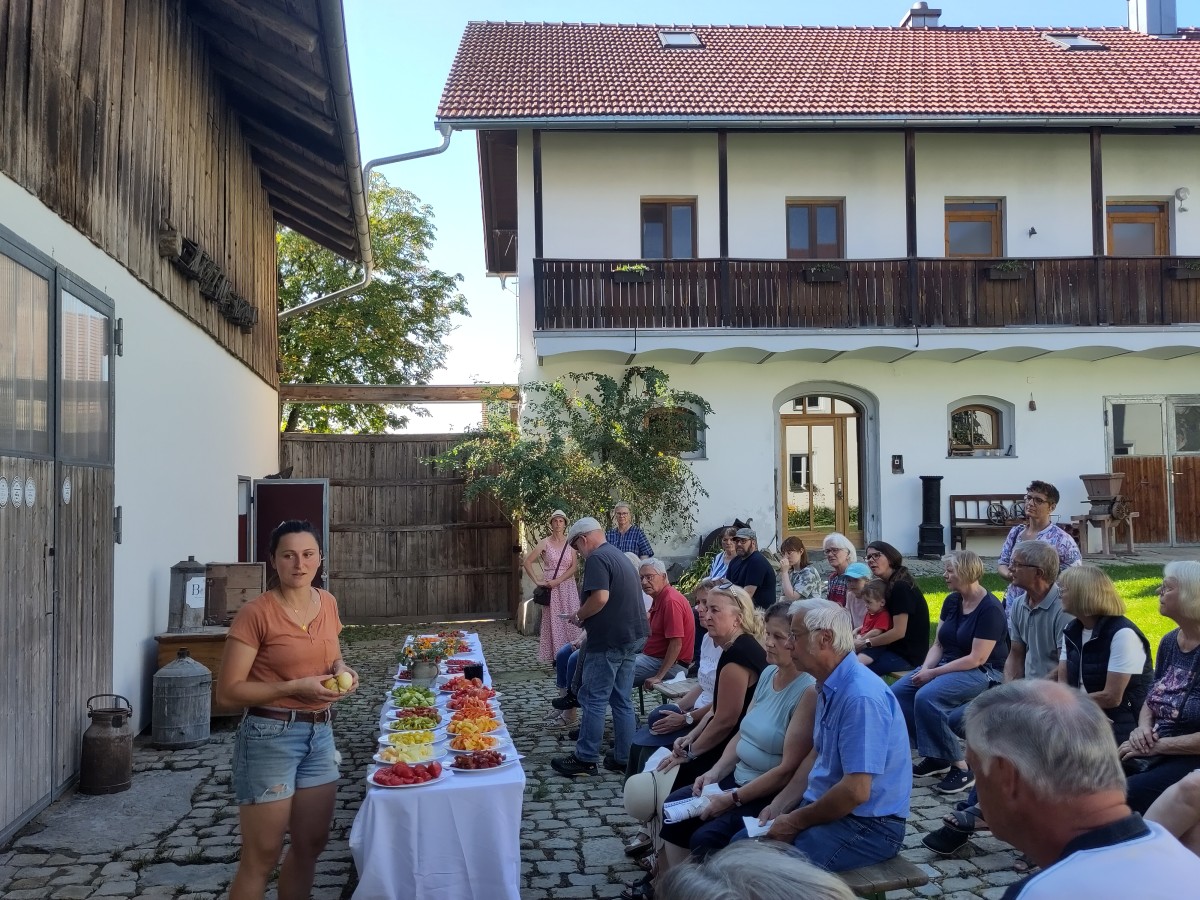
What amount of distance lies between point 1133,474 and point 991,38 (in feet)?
29.4

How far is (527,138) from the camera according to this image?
50.4 feet

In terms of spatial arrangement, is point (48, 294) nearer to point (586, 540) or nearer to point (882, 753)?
point (586, 540)

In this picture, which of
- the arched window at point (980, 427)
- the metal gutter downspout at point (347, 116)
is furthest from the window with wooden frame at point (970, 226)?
the metal gutter downspout at point (347, 116)

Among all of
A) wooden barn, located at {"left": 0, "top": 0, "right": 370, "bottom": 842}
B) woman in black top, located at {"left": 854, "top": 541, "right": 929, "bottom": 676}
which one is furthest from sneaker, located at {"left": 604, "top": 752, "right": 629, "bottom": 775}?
wooden barn, located at {"left": 0, "top": 0, "right": 370, "bottom": 842}

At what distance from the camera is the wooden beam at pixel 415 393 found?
14219 millimetres

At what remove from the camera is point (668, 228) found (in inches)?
627

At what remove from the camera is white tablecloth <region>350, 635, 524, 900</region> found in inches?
158

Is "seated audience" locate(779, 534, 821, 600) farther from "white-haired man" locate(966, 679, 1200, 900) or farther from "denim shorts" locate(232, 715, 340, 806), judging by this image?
"white-haired man" locate(966, 679, 1200, 900)

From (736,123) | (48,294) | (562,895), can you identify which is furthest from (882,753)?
(736,123)

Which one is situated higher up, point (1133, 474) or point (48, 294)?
point (48, 294)

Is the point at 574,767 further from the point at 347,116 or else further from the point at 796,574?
the point at 347,116

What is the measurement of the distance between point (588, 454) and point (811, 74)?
8079mm

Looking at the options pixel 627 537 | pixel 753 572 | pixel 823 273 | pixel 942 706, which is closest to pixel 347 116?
A: pixel 627 537

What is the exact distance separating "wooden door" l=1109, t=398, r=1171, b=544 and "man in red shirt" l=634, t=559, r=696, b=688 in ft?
38.2
